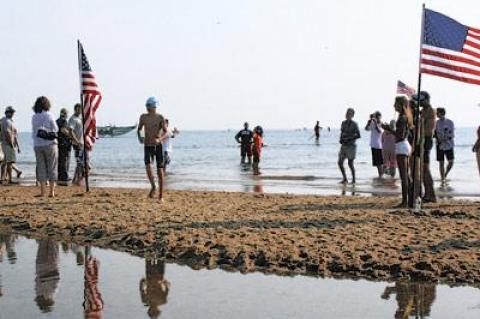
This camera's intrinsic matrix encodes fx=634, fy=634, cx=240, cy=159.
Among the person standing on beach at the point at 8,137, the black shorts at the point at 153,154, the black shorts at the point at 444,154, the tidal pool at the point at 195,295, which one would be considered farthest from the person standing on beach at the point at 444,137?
the tidal pool at the point at 195,295

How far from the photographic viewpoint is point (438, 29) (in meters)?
10.1

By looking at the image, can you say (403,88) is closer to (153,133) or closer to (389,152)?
(153,133)

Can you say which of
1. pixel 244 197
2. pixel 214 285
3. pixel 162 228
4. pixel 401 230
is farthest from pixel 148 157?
pixel 214 285

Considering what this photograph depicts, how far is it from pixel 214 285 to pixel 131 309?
101 centimetres

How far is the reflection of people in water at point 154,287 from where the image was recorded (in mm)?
5203

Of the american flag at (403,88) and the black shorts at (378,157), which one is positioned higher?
the american flag at (403,88)

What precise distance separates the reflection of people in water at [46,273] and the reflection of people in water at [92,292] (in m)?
0.28

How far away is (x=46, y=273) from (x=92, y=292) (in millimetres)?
948

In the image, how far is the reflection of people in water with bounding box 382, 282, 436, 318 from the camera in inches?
197

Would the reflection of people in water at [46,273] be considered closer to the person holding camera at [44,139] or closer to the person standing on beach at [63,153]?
the person holding camera at [44,139]

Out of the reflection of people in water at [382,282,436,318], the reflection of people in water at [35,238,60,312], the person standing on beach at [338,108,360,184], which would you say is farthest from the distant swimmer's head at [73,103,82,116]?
the reflection of people in water at [382,282,436,318]

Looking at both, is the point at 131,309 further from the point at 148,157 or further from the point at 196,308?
the point at 148,157

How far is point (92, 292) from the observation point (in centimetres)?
564

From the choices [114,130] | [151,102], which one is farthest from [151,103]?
[114,130]
